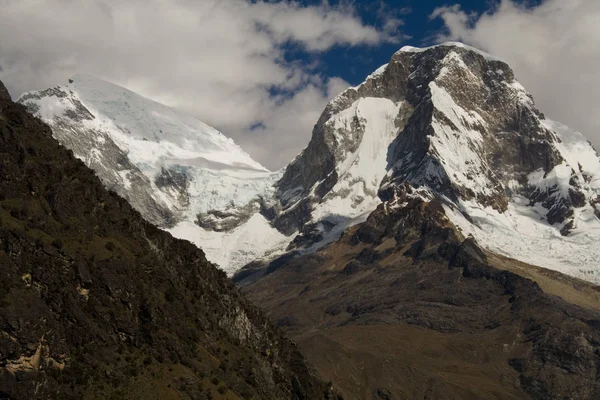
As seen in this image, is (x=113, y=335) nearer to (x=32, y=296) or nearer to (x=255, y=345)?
(x=32, y=296)

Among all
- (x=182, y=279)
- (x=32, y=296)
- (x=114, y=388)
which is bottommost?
(x=114, y=388)

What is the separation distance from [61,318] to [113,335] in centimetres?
623

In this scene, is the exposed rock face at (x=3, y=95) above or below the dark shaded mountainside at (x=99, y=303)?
above

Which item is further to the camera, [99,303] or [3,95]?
[3,95]

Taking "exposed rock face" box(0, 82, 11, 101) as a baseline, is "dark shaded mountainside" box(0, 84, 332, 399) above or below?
below

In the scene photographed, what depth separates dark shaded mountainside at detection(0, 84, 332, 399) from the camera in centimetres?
7694

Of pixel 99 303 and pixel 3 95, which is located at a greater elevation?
pixel 3 95

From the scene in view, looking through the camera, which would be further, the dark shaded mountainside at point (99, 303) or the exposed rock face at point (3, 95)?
the exposed rock face at point (3, 95)

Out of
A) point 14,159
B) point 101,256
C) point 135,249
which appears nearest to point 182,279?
point 135,249

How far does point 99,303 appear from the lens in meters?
85.5

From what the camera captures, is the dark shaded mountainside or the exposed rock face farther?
the exposed rock face

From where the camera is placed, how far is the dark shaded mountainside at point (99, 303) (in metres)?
76.9

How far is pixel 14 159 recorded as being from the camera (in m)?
88.8

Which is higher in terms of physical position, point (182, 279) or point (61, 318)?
point (182, 279)
